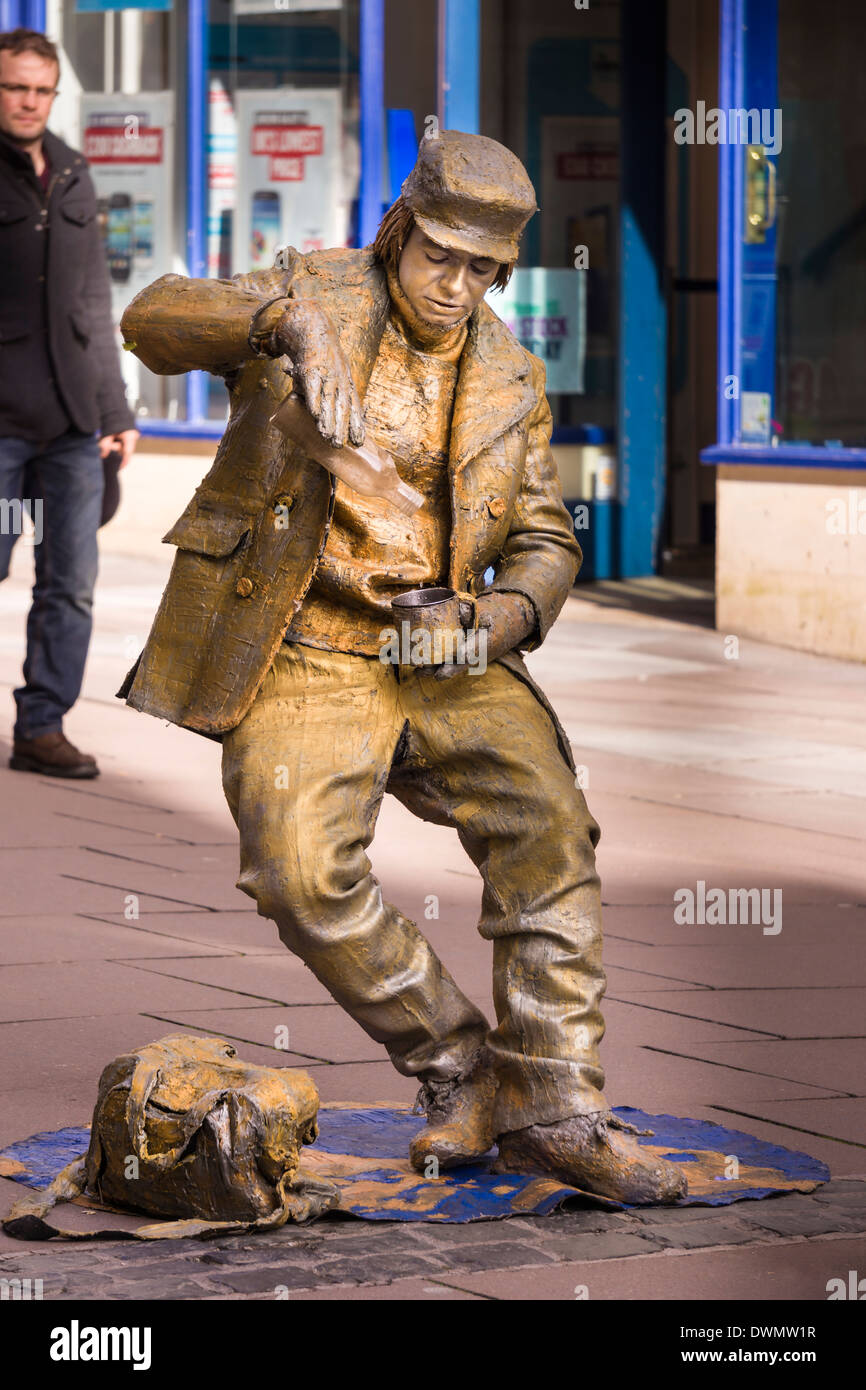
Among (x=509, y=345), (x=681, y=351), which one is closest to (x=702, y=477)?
(x=681, y=351)

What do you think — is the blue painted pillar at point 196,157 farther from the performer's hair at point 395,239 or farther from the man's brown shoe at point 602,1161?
the man's brown shoe at point 602,1161

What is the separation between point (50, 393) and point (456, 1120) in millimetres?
4259

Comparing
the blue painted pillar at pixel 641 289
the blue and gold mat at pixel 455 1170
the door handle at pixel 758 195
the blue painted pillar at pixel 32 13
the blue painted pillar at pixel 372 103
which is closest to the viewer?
the blue and gold mat at pixel 455 1170

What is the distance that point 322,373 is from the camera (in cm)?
379

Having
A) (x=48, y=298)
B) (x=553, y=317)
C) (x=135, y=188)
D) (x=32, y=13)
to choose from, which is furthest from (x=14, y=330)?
(x=32, y=13)

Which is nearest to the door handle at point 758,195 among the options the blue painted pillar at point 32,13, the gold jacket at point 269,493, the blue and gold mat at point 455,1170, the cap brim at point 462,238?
the blue painted pillar at point 32,13

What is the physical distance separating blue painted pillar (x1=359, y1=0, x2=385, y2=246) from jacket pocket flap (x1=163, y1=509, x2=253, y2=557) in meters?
9.74

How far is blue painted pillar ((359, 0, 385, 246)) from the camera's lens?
1374 cm

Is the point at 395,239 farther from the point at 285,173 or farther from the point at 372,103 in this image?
the point at 285,173

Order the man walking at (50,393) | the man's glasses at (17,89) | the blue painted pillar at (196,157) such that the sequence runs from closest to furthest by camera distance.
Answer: the man's glasses at (17,89), the man walking at (50,393), the blue painted pillar at (196,157)

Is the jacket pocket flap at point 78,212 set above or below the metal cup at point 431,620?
above

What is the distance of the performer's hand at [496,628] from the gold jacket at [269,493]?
0.04 m

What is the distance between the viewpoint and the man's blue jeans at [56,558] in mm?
8047

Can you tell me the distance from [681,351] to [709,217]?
0.90 m
